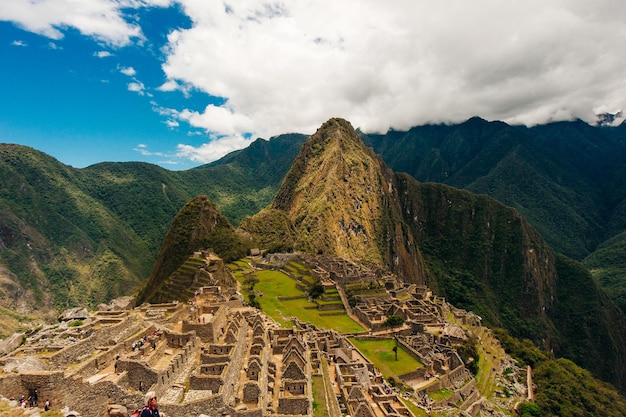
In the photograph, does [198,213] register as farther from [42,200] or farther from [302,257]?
[42,200]

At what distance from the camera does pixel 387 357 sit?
41.2m

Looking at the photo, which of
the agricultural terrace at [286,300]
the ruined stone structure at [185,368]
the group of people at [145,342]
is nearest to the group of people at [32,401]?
the ruined stone structure at [185,368]

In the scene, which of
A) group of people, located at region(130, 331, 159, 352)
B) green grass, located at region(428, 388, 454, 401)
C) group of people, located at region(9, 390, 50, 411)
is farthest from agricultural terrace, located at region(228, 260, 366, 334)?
group of people, located at region(9, 390, 50, 411)

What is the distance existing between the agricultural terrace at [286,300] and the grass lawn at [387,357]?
3340 millimetres

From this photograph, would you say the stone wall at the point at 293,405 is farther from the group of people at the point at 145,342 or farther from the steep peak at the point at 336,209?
the steep peak at the point at 336,209

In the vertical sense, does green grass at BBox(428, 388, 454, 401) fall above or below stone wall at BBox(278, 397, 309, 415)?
below

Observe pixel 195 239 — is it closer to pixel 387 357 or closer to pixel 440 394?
pixel 387 357

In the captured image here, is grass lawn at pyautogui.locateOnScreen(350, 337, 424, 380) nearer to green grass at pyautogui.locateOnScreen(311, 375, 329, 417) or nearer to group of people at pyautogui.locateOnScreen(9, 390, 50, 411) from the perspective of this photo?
green grass at pyautogui.locateOnScreen(311, 375, 329, 417)

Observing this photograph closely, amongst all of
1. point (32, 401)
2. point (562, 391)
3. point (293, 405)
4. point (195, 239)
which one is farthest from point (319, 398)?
point (195, 239)

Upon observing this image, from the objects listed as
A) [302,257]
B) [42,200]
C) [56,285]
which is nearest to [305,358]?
[302,257]

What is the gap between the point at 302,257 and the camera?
285 feet

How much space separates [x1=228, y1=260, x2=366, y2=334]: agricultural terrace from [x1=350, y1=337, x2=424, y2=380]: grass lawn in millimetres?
3340

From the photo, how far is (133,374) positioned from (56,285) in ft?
539

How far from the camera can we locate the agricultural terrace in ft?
158
